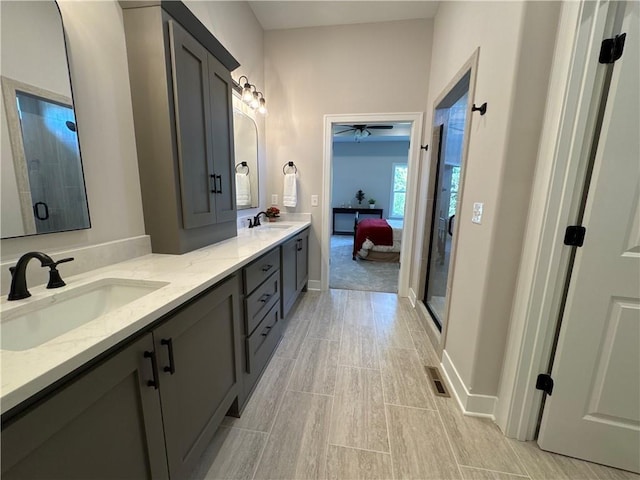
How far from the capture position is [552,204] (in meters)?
1.13

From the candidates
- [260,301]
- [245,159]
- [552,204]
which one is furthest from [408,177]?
[260,301]

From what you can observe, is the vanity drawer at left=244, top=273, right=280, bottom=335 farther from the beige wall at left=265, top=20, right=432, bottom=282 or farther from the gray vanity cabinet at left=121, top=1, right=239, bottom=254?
the beige wall at left=265, top=20, right=432, bottom=282

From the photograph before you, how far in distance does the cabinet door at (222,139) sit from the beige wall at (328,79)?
127cm

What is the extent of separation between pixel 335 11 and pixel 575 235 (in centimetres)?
283

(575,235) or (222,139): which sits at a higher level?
(222,139)

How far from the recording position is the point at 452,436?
1367 mm

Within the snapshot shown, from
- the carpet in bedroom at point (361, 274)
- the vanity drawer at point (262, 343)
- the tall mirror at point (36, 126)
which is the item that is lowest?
the carpet in bedroom at point (361, 274)

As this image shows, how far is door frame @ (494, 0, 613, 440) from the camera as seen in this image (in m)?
1.03

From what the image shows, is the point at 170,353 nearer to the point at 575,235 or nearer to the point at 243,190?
the point at 575,235

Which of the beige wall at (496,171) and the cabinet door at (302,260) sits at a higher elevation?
the beige wall at (496,171)

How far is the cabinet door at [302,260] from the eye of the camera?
2.71 m

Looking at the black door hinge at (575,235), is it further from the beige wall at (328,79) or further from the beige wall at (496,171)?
the beige wall at (328,79)

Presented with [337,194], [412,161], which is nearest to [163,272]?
[412,161]

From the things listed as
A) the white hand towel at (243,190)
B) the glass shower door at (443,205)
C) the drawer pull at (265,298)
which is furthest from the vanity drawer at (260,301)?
the glass shower door at (443,205)
